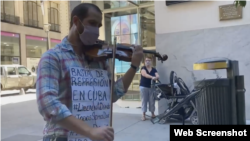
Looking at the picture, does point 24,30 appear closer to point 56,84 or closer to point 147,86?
point 147,86

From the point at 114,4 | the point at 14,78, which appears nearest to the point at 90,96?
the point at 114,4

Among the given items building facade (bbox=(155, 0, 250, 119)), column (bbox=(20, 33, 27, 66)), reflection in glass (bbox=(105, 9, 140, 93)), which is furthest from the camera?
column (bbox=(20, 33, 27, 66))

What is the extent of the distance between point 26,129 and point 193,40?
481 centimetres

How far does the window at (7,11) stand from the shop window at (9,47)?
50.8 inches

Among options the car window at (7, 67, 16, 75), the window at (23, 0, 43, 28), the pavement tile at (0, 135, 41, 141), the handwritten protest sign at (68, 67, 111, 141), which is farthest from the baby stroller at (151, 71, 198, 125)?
the window at (23, 0, 43, 28)

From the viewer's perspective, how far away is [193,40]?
260 inches

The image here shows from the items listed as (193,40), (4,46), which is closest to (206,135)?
(193,40)

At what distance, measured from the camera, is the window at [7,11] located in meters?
21.6

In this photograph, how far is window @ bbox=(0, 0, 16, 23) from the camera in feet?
70.8

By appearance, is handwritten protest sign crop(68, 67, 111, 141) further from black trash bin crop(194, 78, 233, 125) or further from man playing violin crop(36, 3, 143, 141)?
black trash bin crop(194, 78, 233, 125)

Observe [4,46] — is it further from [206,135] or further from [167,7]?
[206,135]

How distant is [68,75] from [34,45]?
24.5m

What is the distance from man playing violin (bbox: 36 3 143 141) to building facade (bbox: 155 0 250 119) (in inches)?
201

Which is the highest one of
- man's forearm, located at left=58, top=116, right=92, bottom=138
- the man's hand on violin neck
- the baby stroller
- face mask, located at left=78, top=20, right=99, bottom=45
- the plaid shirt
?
face mask, located at left=78, top=20, right=99, bottom=45
